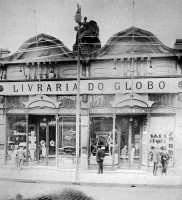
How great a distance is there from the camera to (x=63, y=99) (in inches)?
432

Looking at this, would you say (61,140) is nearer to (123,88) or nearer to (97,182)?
(97,182)

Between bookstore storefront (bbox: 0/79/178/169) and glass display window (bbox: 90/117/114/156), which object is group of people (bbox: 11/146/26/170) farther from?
glass display window (bbox: 90/117/114/156)

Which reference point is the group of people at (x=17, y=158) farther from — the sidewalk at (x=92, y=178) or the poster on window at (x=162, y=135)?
the poster on window at (x=162, y=135)

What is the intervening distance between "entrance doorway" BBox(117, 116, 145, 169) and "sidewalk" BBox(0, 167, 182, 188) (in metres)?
0.46

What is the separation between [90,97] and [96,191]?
3.93 metres

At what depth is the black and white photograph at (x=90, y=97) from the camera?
8.86m

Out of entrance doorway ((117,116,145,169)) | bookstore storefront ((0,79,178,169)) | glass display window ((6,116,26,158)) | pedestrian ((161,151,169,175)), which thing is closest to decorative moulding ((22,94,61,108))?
bookstore storefront ((0,79,178,169))

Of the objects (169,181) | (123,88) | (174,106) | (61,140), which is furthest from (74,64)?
(169,181)

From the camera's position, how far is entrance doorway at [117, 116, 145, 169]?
1089 cm

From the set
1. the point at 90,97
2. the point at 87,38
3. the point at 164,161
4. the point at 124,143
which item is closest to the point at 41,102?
the point at 90,97

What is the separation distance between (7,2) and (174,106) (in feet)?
24.0

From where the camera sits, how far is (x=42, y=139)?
11.4 m

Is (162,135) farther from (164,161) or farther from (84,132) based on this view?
(84,132)

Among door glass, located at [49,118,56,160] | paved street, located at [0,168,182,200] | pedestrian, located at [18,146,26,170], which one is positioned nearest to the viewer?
paved street, located at [0,168,182,200]
